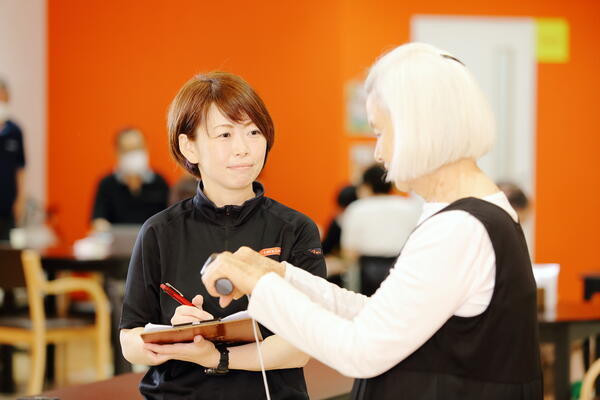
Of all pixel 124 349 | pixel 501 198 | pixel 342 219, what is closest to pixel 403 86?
pixel 501 198

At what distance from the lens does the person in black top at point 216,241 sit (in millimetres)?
1692

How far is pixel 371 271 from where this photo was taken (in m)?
4.48

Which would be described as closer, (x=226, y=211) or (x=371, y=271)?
(x=226, y=211)

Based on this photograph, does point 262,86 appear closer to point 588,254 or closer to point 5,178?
point 5,178

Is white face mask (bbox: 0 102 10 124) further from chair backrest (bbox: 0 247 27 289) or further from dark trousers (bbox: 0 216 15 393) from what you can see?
chair backrest (bbox: 0 247 27 289)

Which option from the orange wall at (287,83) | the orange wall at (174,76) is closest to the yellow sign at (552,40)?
the orange wall at (287,83)

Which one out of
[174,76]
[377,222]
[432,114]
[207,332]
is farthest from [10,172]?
[432,114]

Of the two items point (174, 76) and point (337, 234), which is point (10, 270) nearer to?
point (337, 234)

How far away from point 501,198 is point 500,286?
0.16 meters

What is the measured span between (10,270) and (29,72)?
3330 millimetres

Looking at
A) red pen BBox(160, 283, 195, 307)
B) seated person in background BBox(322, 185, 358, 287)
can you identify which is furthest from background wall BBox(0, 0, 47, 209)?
red pen BBox(160, 283, 195, 307)

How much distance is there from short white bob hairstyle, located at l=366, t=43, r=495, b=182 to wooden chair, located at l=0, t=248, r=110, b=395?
10.4 feet

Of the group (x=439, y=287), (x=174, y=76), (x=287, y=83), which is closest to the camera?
(x=439, y=287)

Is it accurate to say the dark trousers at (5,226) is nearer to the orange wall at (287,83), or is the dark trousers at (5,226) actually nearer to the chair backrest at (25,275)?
the orange wall at (287,83)
